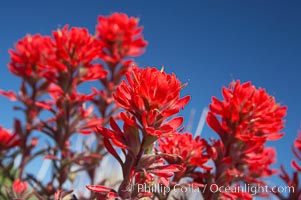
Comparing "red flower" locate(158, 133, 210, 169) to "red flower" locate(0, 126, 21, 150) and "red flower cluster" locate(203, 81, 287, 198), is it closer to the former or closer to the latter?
"red flower cluster" locate(203, 81, 287, 198)

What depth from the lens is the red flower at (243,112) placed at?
62.9 inches

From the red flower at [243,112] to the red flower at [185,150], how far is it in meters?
0.14

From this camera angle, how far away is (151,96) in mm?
1184

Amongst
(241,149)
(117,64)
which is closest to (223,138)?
(241,149)

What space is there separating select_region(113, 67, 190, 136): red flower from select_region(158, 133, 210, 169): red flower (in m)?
0.35

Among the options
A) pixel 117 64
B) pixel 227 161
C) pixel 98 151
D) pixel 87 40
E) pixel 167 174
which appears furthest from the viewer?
pixel 117 64

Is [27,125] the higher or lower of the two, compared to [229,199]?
higher

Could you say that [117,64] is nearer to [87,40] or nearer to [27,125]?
[87,40]

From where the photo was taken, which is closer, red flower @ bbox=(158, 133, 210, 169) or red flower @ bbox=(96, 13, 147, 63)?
red flower @ bbox=(158, 133, 210, 169)

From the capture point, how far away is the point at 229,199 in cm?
168

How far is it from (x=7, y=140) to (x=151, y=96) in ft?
5.19

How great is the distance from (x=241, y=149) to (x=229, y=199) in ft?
0.75

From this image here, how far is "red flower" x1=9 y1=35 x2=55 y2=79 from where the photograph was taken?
2.66 m

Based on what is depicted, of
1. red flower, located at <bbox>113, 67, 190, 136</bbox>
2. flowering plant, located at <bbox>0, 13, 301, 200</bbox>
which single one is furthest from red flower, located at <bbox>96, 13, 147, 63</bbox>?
red flower, located at <bbox>113, 67, 190, 136</bbox>
